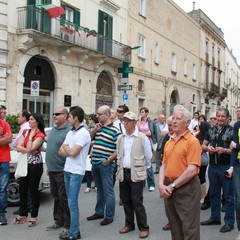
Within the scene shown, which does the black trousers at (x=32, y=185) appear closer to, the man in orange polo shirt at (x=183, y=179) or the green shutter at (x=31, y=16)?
the man in orange polo shirt at (x=183, y=179)

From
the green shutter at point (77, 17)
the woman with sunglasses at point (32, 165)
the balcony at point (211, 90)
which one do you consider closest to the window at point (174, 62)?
the balcony at point (211, 90)

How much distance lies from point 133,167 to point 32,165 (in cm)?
167

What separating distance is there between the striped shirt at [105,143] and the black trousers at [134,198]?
0.64 meters

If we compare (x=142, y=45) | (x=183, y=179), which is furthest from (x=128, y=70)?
(x=183, y=179)

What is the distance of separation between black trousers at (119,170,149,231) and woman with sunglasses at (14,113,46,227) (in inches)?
56.3

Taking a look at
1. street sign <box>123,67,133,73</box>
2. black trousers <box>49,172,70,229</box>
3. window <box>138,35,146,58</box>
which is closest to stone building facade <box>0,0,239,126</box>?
window <box>138,35,146,58</box>

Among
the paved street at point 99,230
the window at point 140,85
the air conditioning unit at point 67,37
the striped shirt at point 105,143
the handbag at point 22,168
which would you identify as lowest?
the paved street at point 99,230

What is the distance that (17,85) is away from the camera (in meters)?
17.5

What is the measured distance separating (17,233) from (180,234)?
9.21ft

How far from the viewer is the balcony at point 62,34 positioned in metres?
17.3

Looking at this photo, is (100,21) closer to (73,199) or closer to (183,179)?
(73,199)

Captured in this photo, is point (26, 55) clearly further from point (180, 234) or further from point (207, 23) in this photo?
point (207, 23)

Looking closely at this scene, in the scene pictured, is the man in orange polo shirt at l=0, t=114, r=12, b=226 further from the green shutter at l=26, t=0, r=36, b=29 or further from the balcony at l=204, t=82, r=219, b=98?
the balcony at l=204, t=82, r=219, b=98

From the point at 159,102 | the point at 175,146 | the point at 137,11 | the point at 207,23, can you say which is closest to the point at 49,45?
the point at 137,11
